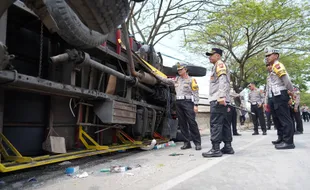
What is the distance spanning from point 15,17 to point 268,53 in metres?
4.05

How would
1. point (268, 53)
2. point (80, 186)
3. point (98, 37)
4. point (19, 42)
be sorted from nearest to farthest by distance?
point (98, 37), point (80, 186), point (19, 42), point (268, 53)

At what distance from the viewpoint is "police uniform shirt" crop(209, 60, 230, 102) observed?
14.0 feet

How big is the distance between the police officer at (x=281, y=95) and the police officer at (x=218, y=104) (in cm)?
104

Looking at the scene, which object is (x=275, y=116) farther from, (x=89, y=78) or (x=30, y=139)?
(x=30, y=139)

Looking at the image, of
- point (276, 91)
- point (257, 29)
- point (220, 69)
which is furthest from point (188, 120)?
point (257, 29)

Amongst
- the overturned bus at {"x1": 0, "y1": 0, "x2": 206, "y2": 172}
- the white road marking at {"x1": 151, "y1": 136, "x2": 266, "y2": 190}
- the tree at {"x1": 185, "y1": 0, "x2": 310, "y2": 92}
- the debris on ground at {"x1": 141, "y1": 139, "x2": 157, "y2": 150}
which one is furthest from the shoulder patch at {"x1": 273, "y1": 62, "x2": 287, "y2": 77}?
the tree at {"x1": 185, "y1": 0, "x2": 310, "y2": 92}

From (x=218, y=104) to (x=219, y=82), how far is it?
35 cm

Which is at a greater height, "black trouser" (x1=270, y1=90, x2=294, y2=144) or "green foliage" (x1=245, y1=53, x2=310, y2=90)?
"green foliage" (x1=245, y1=53, x2=310, y2=90)

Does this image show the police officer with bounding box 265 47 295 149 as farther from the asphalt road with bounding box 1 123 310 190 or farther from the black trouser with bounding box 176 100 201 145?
the black trouser with bounding box 176 100 201 145

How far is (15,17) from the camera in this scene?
3090 mm

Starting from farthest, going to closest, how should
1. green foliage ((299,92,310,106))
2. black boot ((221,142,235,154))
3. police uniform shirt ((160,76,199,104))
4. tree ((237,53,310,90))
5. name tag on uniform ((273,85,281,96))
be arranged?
green foliage ((299,92,310,106)) < tree ((237,53,310,90)) < police uniform shirt ((160,76,199,104)) < name tag on uniform ((273,85,281,96)) < black boot ((221,142,235,154))

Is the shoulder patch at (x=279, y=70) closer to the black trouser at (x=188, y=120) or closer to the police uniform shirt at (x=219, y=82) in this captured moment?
the police uniform shirt at (x=219, y=82)

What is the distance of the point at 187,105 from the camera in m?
5.34

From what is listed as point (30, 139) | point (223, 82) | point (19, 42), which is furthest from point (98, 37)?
point (223, 82)
